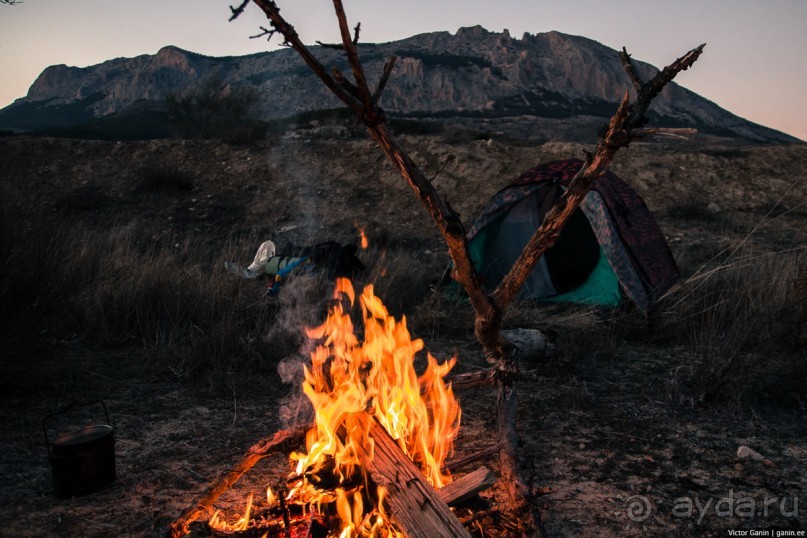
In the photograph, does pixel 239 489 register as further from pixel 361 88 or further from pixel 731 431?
pixel 731 431

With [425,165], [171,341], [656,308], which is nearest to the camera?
[171,341]

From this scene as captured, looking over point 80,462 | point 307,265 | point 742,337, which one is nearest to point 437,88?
point 307,265

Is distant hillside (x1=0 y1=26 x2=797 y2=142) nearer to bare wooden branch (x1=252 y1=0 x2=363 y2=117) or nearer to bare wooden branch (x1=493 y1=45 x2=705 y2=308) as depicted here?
bare wooden branch (x1=493 y1=45 x2=705 y2=308)

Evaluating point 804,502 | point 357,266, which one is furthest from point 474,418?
→ point 357,266

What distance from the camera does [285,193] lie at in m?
14.9

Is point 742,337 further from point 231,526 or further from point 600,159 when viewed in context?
point 231,526

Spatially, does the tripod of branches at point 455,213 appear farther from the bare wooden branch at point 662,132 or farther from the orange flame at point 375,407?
the orange flame at point 375,407

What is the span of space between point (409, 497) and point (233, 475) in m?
0.90

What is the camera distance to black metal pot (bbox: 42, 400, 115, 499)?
2746 millimetres

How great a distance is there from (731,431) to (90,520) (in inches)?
150

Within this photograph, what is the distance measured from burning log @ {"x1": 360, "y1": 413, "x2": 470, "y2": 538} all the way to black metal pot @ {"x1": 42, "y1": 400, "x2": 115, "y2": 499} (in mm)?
1482

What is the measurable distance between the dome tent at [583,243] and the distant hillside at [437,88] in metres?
32.5

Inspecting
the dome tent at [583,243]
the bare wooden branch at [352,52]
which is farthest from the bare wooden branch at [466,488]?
the dome tent at [583,243]

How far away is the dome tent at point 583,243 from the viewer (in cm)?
649
